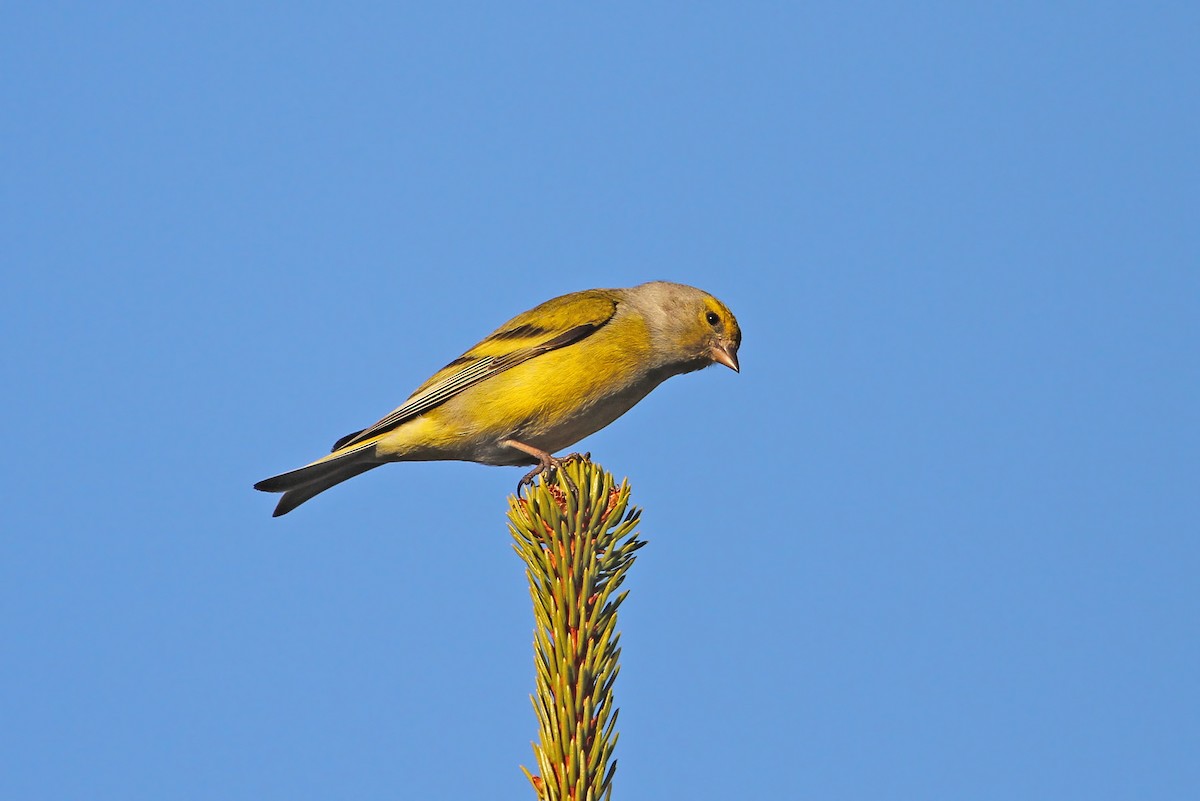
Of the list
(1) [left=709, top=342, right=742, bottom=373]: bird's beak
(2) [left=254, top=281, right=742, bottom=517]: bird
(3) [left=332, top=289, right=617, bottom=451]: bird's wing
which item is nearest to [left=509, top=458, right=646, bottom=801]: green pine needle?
(2) [left=254, top=281, right=742, bottom=517]: bird

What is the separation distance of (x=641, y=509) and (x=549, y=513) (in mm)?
386

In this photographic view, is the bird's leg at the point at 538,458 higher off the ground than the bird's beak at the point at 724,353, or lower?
lower

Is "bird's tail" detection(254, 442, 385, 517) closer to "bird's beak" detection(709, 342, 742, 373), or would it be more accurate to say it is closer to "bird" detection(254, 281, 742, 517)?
"bird" detection(254, 281, 742, 517)

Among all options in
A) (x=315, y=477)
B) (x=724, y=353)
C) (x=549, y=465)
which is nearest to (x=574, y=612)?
(x=549, y=465)

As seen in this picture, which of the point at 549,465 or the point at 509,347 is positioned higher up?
the point at 509,347

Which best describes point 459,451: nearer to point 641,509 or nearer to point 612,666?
point 641,509

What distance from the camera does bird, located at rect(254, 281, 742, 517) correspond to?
7.08 m

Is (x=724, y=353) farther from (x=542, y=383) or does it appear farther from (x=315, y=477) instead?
(x=315, y=477)

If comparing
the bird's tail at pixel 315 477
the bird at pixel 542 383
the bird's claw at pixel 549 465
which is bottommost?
the bird's claw at pixel 549 465

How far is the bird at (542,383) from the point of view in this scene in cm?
708

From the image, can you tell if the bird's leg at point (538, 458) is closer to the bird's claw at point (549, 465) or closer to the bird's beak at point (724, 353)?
the bird's claw at point (549, 465)

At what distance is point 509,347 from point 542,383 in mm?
654

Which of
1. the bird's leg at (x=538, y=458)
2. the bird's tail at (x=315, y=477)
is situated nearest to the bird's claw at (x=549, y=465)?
the bird's leg at (x=538, y=458)

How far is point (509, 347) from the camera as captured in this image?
300 inches
